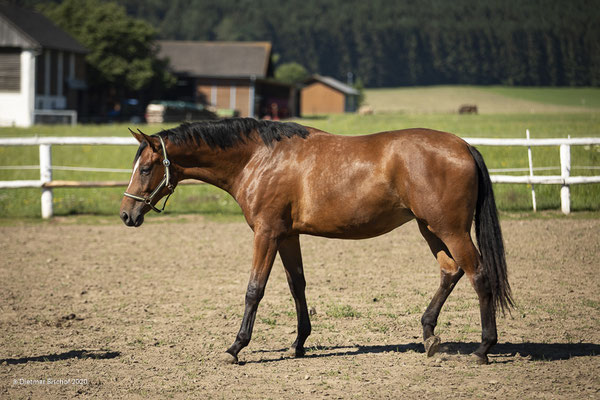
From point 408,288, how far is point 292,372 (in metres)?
2.80

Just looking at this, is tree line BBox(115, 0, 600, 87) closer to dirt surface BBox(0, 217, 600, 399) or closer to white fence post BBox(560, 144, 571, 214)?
white fence post BBox(560, 144, 571, 214)

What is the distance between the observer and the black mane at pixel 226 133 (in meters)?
5.33

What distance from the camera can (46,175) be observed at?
12492 millimetres

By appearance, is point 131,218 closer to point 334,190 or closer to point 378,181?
point 334,190

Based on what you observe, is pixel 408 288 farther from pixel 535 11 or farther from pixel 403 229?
pixel 535 11

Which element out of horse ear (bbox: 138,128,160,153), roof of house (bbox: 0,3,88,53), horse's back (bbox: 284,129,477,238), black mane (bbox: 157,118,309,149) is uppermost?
roof of house (bbox: 0,3,88,53)

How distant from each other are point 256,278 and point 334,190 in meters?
0.95

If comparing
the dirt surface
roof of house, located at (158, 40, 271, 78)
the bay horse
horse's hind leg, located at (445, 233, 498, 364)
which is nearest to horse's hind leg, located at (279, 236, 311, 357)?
the bay horse

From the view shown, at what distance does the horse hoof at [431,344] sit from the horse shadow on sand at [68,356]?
2513 millimetres

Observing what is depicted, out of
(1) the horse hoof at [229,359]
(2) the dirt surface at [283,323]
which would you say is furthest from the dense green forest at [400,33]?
(1) the horse hoof at [229,359]

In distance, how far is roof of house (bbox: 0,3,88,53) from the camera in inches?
1476

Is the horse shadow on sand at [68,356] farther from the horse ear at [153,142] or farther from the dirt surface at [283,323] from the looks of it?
the horse ear at [153,142]

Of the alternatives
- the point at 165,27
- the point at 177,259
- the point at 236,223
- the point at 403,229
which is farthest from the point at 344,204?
the point at 165,27

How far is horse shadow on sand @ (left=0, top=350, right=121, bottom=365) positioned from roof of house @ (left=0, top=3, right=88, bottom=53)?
120 ft
